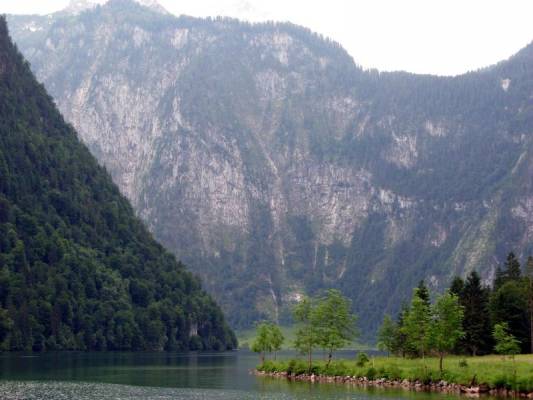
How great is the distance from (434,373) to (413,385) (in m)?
3.64

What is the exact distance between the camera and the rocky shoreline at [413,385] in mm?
126250

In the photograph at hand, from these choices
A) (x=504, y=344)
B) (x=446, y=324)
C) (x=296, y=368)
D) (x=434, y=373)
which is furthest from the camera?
(x=296, y=368)

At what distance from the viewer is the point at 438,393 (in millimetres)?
130125

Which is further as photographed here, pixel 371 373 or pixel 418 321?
pixel 418 321

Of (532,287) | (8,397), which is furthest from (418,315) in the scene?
(8,397)

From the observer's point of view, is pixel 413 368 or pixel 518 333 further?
pixel 518 333

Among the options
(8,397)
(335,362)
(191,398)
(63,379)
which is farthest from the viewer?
(335,362)

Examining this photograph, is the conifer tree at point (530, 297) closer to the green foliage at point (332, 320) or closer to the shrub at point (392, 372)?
the green foliage at point (332, 320)

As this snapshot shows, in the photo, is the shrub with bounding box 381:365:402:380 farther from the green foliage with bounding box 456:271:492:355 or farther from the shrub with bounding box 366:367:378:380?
the green foliage with bounding box 456:271:492:355

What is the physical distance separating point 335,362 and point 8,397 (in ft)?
247

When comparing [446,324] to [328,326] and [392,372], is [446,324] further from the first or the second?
[328,326]

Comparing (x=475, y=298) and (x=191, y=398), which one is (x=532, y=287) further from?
(x=191, y=398)

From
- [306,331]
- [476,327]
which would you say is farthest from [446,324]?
[306,331]

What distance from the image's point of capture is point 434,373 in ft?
465
